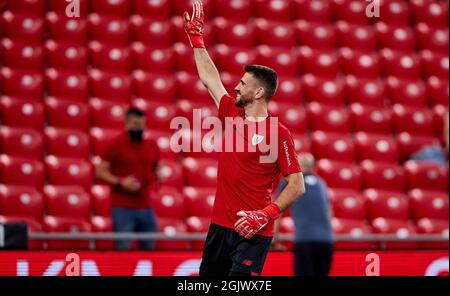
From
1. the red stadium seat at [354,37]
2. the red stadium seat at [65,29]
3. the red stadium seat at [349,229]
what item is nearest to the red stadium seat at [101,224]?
the red stadium seat at [349,229]

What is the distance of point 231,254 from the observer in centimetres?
427

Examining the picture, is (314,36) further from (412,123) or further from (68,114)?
(68,114)

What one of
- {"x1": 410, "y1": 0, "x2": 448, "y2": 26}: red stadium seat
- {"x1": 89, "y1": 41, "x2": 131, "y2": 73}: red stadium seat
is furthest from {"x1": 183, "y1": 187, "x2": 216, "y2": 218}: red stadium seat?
{"x1": 410, "y1": 0, "x2": 448, "y2": 26}: red stadium seat

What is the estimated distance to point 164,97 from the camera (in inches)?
345

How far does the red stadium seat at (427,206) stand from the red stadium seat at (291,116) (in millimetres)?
1252

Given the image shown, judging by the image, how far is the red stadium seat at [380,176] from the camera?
27.6 feet

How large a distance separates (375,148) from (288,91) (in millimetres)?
1080

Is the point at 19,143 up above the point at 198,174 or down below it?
above

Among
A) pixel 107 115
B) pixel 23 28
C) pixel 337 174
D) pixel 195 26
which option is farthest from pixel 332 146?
pixel 195 26

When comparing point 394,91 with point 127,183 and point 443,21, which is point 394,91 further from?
point 127,183

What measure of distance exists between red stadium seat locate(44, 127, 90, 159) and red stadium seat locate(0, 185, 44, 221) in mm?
657

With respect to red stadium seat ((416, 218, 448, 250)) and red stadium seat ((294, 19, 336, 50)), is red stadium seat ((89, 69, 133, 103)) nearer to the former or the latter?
red stadium seat ((294, 19, 336, 50))

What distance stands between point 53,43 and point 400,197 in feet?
12.3
